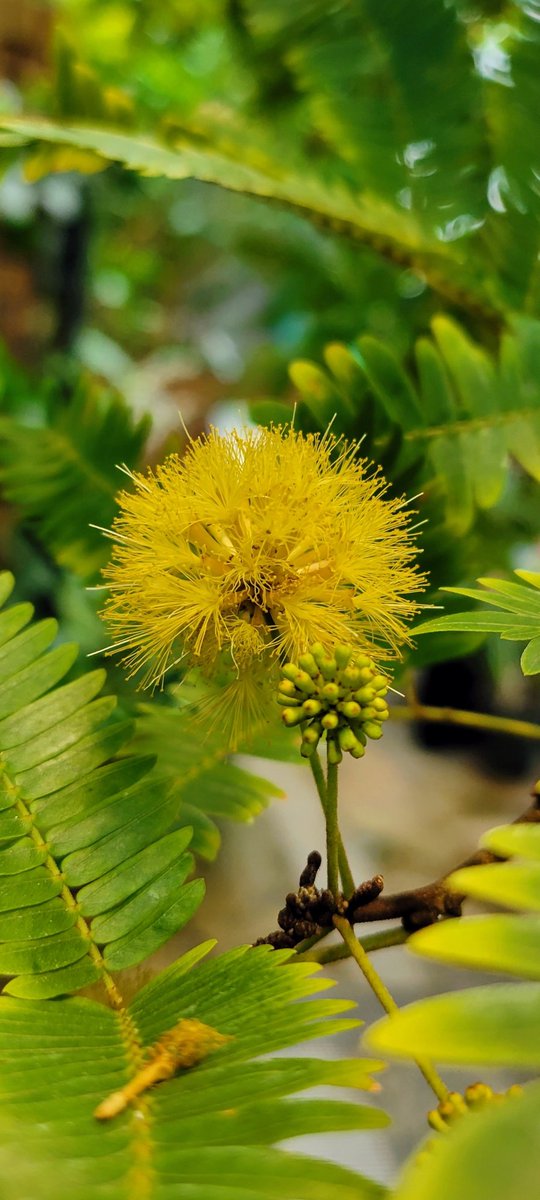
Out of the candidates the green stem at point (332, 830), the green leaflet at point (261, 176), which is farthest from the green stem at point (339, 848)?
the green leaflet at point (261, 176)

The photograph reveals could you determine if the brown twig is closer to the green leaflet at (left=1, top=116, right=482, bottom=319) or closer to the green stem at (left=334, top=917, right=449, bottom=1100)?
the green stem at (left=334, top=917, right=449, bottom=1100)

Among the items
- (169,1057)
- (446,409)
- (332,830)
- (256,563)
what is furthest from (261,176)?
(169,1057)

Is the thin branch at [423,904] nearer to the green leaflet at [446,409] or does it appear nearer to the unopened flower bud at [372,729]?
the unopened flower bud at [372,729]

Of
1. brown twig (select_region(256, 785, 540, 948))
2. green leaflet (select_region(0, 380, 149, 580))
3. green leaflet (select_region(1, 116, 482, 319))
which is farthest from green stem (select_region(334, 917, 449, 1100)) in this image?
green leaflet (select_region(1, 116, 482, 319))

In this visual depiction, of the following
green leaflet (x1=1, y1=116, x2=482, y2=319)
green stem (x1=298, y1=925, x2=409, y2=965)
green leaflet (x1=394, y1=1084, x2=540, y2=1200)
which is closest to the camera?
green leaflet (x1=394, y1=1084, x2=540, y2=1200)

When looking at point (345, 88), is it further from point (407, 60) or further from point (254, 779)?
point (254, 779)

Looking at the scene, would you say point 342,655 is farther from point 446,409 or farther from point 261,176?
point 261,176
